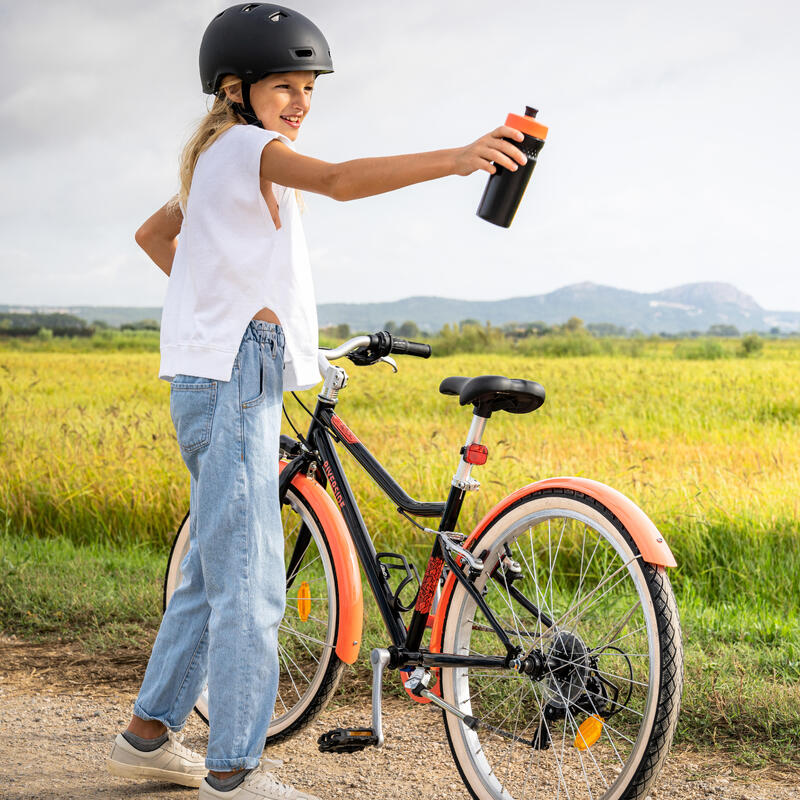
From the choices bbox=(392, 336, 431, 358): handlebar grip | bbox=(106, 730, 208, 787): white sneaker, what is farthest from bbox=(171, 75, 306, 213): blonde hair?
bbox=(106, 730, 208, 787): white sneaker

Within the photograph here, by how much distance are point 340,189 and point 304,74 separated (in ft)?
1.89

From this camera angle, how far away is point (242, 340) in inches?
101

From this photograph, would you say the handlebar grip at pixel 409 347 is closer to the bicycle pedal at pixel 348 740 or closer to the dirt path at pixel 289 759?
the bicycle pedal at pixel 348 740

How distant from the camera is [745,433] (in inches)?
344

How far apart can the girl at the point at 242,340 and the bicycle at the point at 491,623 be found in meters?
0.36

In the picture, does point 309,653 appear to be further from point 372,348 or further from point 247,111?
point 247,111

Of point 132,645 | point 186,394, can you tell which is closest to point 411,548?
point 132,645

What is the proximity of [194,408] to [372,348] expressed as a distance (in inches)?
27.8

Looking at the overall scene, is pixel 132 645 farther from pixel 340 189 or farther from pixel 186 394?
pixel 340 189

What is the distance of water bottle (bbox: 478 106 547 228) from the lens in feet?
7.11

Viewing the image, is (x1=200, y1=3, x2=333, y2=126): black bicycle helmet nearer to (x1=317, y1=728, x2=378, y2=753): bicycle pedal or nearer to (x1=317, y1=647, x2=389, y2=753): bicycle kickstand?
(x1=317, y1=647, x2=389, y2=753): bicycle kickstand

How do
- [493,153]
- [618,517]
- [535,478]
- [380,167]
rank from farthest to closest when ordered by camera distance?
1. [535,478]
2. [618,517]
3. [380,167]
4. [493,153]

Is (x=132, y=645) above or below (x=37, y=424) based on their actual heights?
below

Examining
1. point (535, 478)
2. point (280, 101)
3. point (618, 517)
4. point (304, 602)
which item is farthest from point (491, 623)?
point (535, 478)
